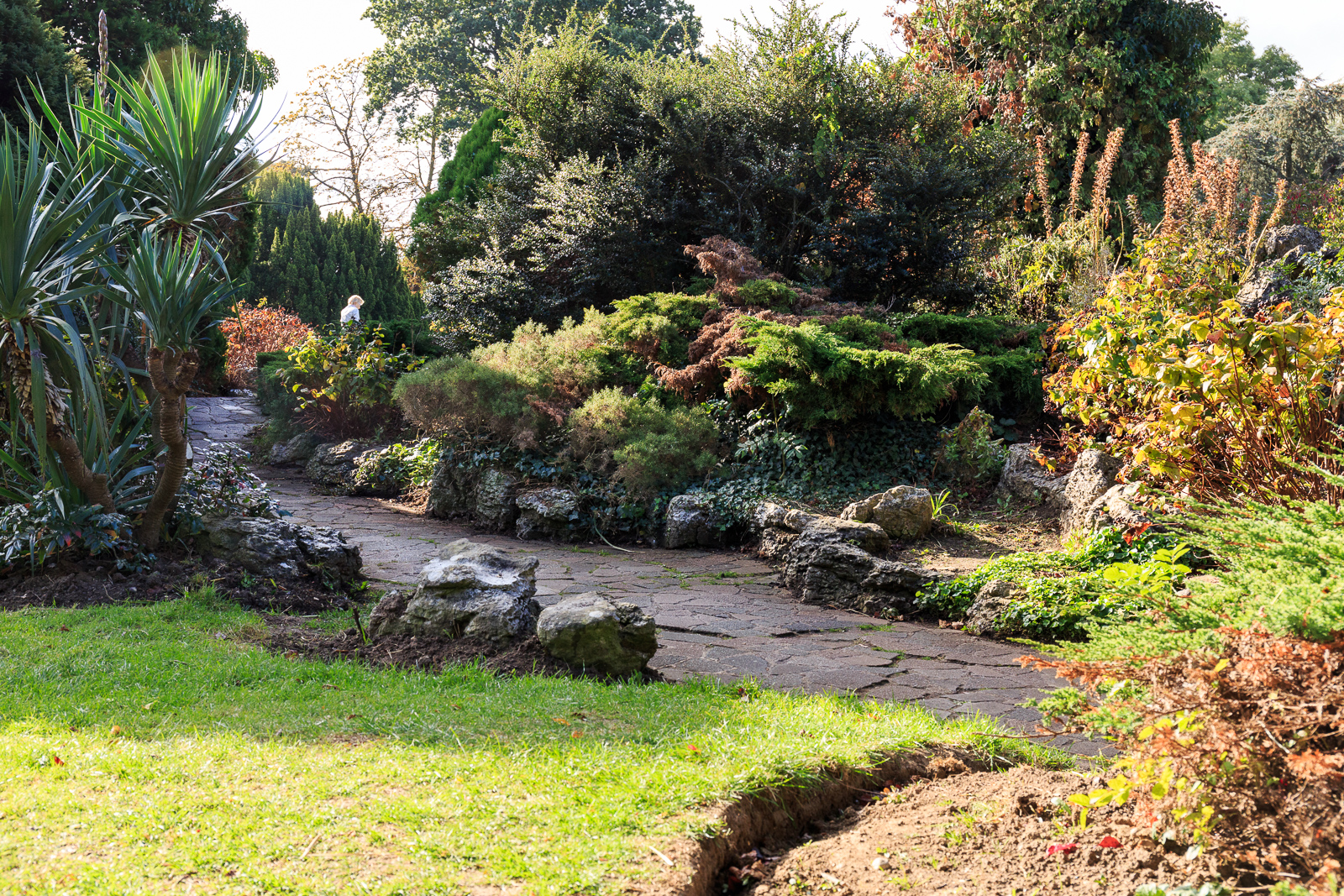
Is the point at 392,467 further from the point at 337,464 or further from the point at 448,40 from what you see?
the point at 448,40

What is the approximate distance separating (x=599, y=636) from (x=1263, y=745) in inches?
120

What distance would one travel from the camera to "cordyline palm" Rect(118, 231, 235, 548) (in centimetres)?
535

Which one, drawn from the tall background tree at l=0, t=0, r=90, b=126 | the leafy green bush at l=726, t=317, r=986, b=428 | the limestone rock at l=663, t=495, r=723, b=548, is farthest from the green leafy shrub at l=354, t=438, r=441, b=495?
the tall background tree at l=0, t=0, r=90, b=126

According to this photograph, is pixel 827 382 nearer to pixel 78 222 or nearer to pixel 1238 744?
pixel 78 222

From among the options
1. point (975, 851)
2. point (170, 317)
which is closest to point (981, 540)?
point (975, 851)

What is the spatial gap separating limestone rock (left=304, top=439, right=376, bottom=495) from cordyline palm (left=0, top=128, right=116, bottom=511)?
636cm

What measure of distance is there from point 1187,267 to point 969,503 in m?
2.72

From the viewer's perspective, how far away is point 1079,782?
2812mm

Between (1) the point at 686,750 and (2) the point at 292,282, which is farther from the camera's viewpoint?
(2) the point at 292,282

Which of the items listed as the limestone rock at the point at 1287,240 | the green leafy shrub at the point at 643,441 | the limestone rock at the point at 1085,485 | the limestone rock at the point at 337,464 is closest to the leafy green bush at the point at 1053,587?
the limestone rock at the point at 1085,485

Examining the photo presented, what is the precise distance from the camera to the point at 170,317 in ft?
17.7

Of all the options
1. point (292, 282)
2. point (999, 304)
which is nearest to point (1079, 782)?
point (999, 304)

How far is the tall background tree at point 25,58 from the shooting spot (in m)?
13.6

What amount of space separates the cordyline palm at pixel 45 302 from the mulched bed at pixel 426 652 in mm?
1888
